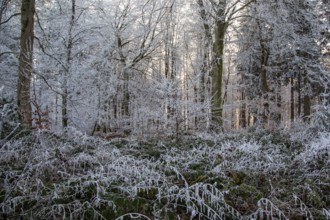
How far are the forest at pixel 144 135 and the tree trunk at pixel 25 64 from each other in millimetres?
23

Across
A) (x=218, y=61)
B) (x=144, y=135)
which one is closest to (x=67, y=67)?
(x=144, y=135)

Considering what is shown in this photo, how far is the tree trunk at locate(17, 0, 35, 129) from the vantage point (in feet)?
20.6

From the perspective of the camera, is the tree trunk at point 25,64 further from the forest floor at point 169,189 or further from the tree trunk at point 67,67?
the tree trunk at point 67,67

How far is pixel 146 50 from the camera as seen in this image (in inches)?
557

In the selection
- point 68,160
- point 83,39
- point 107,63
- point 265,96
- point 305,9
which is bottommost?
point 68,160

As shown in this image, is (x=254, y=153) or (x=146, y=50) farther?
(x=146, y=50)

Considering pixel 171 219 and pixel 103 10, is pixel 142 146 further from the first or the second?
pixel 103 10

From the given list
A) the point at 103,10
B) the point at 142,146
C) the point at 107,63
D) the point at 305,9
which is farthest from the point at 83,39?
the point at 305,9

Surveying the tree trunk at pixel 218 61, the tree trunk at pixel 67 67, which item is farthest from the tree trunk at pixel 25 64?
the tree trunk at pixel 218 61

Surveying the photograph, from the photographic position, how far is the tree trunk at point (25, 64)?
20.6ft

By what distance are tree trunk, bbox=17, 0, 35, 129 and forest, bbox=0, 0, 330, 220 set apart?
0.02 m

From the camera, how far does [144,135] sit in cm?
930

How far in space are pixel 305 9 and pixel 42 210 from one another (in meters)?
12.0

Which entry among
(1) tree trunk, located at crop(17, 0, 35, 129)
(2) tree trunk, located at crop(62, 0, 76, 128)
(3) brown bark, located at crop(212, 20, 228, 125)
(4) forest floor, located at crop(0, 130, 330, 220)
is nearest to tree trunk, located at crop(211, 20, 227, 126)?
(3) brown bark, located at crop(212, 20, 228, 125)
